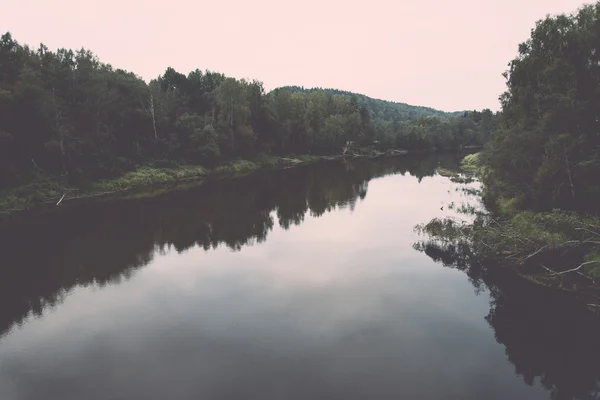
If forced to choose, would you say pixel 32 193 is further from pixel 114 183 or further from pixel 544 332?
pixel 544 332

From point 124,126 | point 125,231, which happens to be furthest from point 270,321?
point 124,126

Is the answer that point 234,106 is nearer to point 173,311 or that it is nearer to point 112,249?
point 112,249

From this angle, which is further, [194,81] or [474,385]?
[194,81]

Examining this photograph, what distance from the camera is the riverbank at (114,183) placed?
49.0 m

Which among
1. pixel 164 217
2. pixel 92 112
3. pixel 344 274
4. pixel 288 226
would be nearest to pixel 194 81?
pixel 92 112

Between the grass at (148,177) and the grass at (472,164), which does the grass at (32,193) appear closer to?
the grass at (148,177)

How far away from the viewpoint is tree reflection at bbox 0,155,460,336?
25922mm

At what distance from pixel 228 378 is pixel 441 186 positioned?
59.9 m

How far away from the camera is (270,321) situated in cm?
2061

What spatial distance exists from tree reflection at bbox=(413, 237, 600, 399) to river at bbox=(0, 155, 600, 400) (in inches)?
3.4

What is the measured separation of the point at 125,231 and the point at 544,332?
117ft

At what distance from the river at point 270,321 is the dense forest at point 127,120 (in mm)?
20668

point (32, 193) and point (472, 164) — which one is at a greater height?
point (32, 193)

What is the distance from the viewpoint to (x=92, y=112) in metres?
67.1
